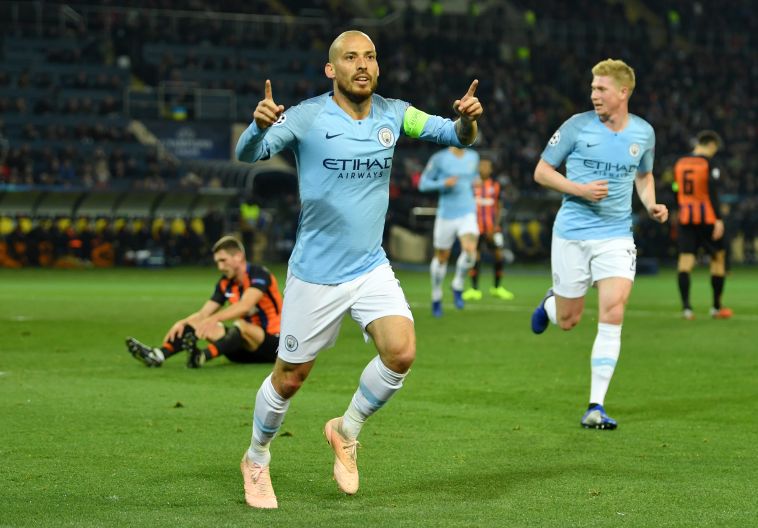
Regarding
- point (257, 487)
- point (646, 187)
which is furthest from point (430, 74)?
point (257, 487)

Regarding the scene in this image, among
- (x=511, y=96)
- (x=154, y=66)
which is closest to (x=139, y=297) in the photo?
(x=154, y=66)

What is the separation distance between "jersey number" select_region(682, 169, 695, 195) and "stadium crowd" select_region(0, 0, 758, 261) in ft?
61.1

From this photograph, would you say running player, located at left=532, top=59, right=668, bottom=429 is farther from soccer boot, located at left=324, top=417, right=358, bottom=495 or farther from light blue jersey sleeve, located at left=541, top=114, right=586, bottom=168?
soccer boot, located at left=324, top=417, right=358, bottom=495

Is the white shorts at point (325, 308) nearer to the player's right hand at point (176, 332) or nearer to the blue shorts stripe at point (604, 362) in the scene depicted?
the blue shorts stripe at point (604, 362)

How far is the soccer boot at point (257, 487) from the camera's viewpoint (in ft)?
20.5

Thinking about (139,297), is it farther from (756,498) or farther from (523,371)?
(756,498)

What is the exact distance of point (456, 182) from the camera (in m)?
19.6

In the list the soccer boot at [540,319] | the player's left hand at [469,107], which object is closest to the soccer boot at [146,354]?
the soccer boot at [540,319]

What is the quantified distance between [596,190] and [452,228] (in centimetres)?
1045

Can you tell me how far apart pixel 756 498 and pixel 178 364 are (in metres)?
7.18

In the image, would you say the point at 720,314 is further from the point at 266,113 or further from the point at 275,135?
the point at 266,113

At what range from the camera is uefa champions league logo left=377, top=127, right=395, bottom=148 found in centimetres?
659

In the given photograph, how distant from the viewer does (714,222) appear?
58.2 feet

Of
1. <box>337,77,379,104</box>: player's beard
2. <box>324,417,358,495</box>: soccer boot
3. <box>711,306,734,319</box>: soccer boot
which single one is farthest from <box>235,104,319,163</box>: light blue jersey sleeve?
<box>711,306,734,319</box>: soccer boot
